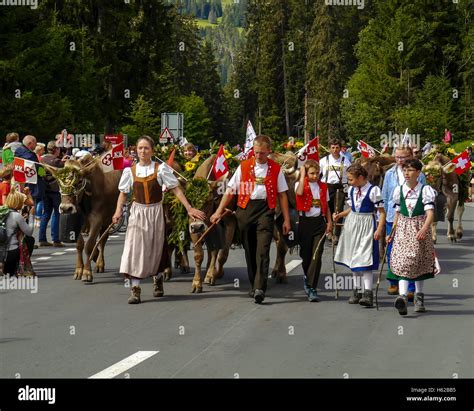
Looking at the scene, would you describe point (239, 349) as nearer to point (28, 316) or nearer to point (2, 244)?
point (28, 316)

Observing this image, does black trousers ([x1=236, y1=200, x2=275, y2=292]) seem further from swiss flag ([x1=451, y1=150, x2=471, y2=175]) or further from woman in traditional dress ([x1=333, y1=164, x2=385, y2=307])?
swiss flag ([x1=451, y1=150, x2=471, y2=175])

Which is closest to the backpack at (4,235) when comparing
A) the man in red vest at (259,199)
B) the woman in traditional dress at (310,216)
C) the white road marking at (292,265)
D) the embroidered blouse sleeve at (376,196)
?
the man in red vest at (259,199)

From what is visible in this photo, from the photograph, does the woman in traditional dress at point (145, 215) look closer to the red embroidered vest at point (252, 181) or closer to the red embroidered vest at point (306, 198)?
the red embroidered vest at point (252, 181)

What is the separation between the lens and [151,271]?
45.9 ft

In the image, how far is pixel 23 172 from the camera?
17734mm

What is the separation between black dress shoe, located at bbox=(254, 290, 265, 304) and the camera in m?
13.5

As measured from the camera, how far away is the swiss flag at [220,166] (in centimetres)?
1548

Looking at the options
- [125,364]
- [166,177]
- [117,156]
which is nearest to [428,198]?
[166,177]

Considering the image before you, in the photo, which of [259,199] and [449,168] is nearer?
[259,199]

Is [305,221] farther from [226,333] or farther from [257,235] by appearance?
[226,333]

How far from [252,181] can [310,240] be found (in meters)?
1.06

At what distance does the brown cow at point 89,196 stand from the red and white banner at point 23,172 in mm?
1044
